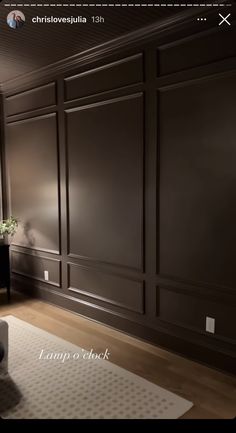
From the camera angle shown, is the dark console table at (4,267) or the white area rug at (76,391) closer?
the white area rug at (76,391)

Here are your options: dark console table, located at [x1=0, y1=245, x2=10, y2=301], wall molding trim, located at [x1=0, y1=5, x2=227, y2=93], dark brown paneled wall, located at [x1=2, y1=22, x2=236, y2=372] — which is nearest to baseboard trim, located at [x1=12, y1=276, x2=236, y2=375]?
dark brown paneled wall, located at [x1=2, y1=22, x2=236, y2=372]

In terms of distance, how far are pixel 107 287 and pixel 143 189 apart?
101 centimetres

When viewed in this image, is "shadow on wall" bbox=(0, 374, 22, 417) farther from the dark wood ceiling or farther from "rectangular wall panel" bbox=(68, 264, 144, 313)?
the dark wood ceiling

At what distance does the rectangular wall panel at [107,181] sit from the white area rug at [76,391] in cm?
92

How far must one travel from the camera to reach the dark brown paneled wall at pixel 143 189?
251 centimetres

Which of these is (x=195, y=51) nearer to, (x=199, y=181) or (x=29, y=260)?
(x=199, y=181)

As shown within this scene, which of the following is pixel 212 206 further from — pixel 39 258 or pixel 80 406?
pixel 39 258

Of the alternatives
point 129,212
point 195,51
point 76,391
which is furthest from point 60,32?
point 76,391

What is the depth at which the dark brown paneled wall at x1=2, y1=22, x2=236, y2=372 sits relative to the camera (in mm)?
2510

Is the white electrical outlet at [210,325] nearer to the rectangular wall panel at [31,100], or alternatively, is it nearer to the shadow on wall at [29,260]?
the shadow on wall at [29,260]

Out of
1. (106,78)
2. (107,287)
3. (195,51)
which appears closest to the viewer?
(195,51)

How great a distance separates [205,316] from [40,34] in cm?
252

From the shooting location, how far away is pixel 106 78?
10.6 feet

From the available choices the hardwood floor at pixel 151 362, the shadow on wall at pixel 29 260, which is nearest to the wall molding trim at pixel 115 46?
the shadow on wall at pixel 29 260
